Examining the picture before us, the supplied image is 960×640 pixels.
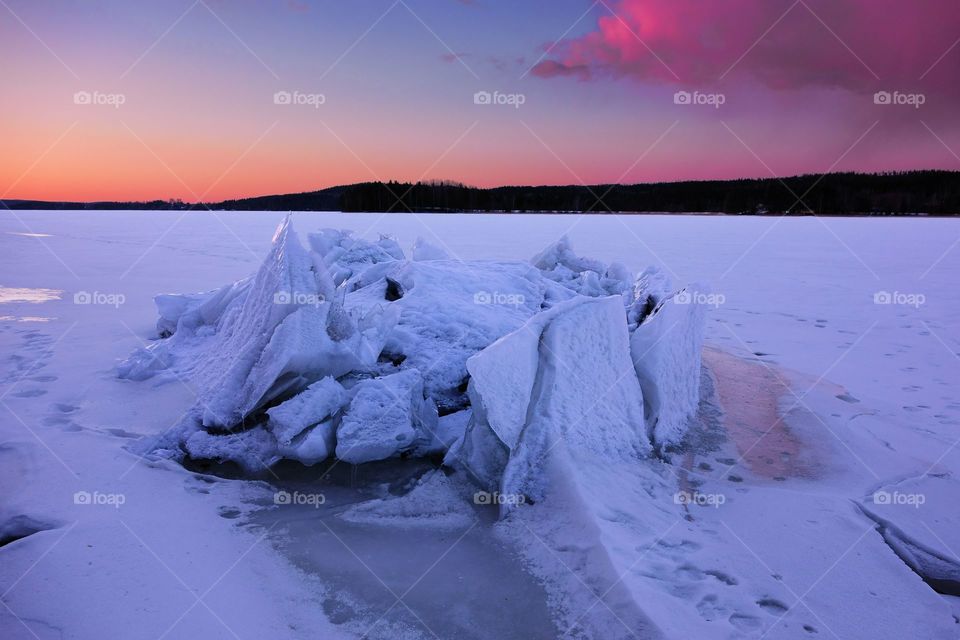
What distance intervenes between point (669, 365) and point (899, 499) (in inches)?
59.0

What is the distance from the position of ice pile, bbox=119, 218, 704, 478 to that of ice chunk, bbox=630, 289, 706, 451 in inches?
0.4

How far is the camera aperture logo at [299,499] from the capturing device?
304 cm

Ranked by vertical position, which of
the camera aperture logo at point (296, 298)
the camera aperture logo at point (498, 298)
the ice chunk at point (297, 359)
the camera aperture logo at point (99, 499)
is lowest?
the camera aperture logo at point (99, 499)

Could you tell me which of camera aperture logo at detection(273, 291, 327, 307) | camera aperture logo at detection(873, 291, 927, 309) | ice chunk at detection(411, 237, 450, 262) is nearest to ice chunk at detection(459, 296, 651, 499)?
camera aperture logo at detection(273, 291, 327, 307)

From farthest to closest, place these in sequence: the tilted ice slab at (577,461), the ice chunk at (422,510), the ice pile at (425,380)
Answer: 1. the ice pile at (425,380)
2. the ice chunk at (422,510)
3. the tilted ice slab at (577,461)

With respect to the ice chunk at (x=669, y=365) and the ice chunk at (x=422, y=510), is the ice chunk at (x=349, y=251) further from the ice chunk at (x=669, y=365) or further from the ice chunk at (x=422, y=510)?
the ice chunk at (x=422, y=510)

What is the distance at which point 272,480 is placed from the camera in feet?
10.8

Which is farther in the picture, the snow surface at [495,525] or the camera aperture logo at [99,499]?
the camera aperture logo at [99,499]

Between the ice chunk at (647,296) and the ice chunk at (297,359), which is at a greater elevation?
the ice chunk at (647,296)

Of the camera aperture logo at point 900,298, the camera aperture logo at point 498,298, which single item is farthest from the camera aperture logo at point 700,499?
the camera aperture logo at point 900,298

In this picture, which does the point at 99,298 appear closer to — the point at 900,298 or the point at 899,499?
the point at 899,499

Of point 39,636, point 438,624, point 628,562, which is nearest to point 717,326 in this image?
point 628,562

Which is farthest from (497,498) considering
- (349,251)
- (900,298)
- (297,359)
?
(900,298)

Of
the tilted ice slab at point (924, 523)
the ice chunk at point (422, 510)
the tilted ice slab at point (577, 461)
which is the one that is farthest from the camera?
the ice chunk at point (422, 510)
